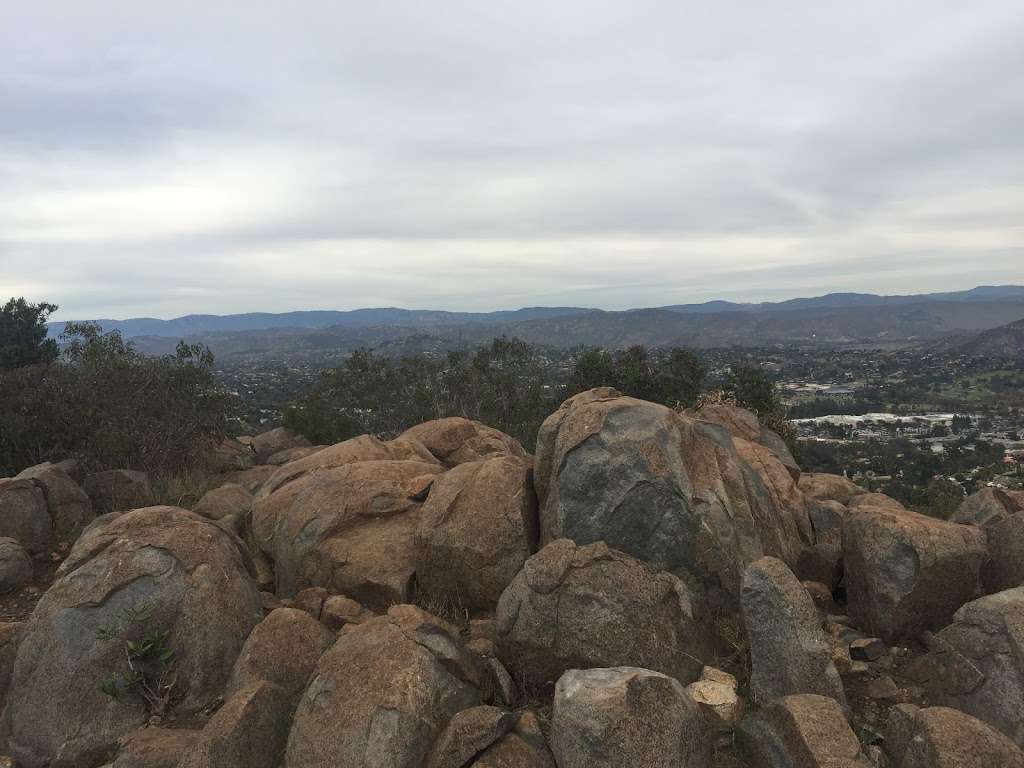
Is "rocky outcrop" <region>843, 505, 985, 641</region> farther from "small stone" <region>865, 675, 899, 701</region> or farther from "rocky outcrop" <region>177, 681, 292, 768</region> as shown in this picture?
"rocky outcrop" <region>177, 681, 292, 768</region>

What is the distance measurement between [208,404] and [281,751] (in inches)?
851

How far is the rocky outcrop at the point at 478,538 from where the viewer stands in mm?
10250

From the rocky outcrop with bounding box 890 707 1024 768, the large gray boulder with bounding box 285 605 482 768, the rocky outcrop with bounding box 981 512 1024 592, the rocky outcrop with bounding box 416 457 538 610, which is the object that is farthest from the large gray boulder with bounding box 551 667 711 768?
the rocky outcrop with bounding box 981 512 1024 592

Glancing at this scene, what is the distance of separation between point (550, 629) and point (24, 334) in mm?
50477

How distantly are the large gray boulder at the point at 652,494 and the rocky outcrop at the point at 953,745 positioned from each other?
3.10m

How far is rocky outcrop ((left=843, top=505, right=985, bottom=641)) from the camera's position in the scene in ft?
28.8

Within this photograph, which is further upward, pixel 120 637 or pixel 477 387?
pixel 120 637

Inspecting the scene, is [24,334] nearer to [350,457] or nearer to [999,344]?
[350,457]

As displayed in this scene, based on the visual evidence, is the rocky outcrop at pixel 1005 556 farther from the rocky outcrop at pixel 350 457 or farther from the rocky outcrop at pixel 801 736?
the rocky outcrop at pixel 350 457

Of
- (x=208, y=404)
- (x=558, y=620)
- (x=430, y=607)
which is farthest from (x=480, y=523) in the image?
(x=208, y=404)

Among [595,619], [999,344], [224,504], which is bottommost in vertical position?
[999,344]

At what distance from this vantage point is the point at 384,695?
23.7 ft

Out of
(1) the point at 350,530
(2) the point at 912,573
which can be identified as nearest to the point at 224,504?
(1) the point at 350,530

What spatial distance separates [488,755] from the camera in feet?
22.1
